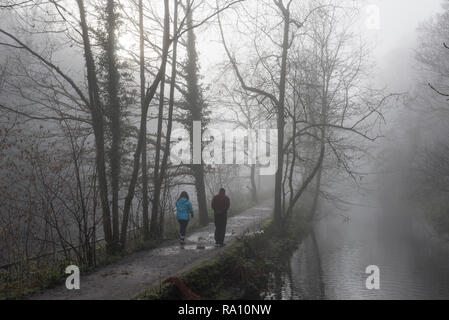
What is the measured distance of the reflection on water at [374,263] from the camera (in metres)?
10.7

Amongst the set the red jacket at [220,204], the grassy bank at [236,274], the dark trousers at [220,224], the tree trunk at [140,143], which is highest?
the tree trunk at [140,143]

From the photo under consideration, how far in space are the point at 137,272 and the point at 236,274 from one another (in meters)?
2.75

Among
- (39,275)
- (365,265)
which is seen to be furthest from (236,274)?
(365,265)

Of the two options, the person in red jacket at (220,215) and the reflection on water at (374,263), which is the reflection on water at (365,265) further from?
the person in red jacket at (220,215)

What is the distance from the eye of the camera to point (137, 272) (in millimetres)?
8633

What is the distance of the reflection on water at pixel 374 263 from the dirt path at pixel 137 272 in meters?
3.12

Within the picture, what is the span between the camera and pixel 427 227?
22.7 meters

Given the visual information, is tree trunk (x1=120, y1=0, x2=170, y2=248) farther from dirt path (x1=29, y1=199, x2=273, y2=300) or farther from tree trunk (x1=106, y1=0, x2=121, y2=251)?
dirt path (x1=29, y1=199, x2=273, y2=300)

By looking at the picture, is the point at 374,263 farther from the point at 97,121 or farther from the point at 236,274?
the point at 97,121

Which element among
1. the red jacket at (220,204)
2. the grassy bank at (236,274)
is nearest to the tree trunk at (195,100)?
the grassy bank at (236,274)

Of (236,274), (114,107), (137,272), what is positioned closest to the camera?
(137,272)
